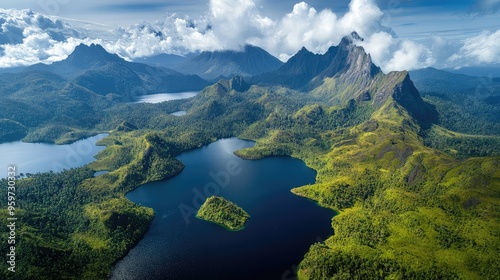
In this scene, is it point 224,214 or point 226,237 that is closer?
point 226,237

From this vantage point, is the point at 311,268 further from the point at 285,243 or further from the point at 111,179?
the point at 111,179

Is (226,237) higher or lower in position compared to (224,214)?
lower

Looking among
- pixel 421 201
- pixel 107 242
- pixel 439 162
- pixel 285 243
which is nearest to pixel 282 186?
pixel 285 243

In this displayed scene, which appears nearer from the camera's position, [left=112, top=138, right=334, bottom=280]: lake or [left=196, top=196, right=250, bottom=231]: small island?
[left=112, top=138, right=334, bottom=280]: lake

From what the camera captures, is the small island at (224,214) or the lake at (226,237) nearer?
the lake at (226,237)
